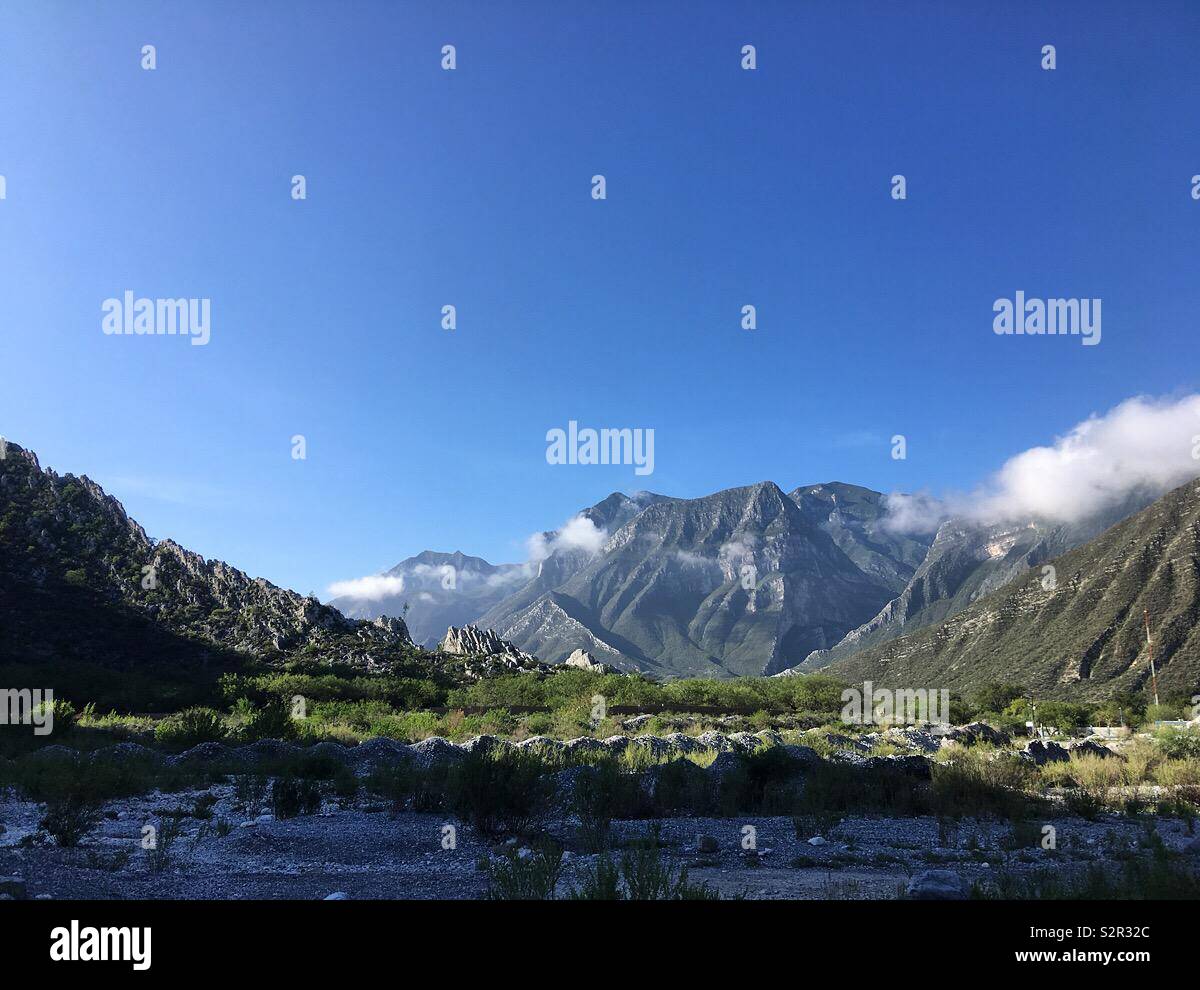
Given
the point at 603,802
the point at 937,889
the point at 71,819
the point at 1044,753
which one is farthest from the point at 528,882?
the point at 1044,753

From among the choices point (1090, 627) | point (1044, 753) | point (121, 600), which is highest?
point (121, 600)

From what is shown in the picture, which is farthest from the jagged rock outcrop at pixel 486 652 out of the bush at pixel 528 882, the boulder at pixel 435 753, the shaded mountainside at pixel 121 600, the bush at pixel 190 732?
the bush at pixel 528 882

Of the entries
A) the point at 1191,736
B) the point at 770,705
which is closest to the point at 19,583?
the point at 770,705

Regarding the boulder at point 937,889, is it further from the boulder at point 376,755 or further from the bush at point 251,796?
the boulder at point 376,755

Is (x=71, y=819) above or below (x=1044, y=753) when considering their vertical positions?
above

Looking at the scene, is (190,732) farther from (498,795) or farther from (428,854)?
(428,854)

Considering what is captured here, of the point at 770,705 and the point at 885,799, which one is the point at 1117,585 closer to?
the point at 770,705
